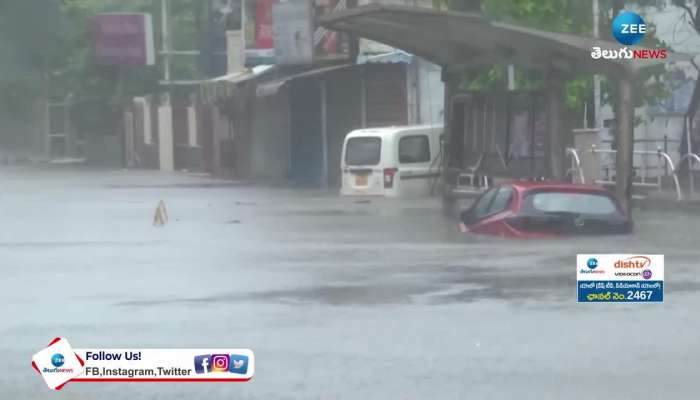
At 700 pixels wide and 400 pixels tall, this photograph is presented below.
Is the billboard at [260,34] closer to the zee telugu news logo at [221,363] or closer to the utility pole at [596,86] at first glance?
the utility pole at [596,86]

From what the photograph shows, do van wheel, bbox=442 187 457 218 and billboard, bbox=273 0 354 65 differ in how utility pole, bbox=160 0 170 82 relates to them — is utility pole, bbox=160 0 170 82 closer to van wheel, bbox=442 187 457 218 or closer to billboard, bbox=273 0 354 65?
billboard, bbox=273 0 354 65

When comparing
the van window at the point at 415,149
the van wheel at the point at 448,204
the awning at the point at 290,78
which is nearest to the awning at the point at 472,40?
the van wheel at the point at 448,204

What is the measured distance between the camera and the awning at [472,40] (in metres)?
23.5

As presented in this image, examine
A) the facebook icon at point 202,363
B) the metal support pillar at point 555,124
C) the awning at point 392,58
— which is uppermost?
the awning at point 392,58

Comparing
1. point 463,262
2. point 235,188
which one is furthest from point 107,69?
point 463,262

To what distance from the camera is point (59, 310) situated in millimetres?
14227

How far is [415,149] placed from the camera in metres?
33.4

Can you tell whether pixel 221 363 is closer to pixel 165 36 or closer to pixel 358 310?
pixel 358 310

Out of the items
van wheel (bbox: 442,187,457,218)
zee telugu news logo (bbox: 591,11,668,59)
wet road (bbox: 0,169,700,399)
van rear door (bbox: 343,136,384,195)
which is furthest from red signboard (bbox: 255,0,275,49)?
wet road (bbox: 0,169,700,399)

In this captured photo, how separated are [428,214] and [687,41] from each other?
9695 mm

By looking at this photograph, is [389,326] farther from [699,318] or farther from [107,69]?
[107,69]

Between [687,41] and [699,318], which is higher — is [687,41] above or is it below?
above

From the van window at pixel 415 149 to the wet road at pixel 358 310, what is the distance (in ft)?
22.6

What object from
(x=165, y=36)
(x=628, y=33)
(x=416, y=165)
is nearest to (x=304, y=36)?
(x=416, y=165)
